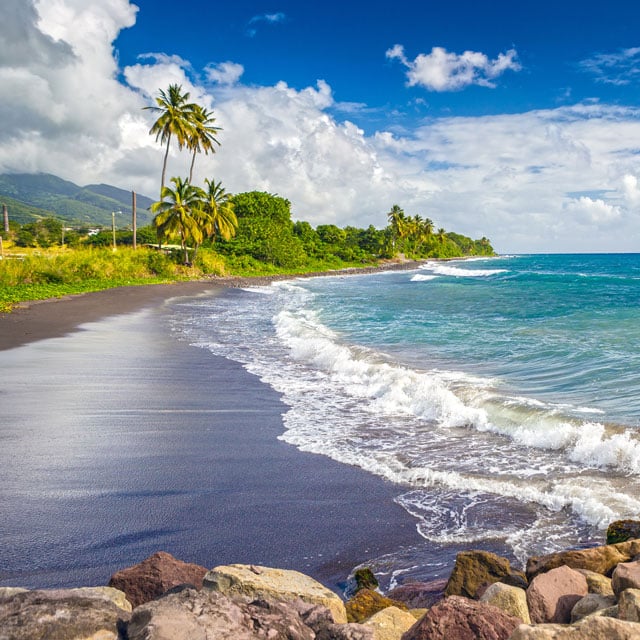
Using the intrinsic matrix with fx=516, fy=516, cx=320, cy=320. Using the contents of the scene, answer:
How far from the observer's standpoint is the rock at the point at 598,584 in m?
3.00

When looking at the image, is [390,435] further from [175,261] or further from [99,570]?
[175,261]

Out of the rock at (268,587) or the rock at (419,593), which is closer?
the rock at (268,587)

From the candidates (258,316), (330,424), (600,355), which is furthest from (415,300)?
(330,424)

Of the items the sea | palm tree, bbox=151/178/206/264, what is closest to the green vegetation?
palm tree, bbox=151/178/206/264

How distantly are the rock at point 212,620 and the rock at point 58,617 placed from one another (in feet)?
0.53

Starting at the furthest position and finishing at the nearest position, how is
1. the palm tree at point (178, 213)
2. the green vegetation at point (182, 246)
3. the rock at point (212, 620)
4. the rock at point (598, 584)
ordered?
the palm tree at point (178, 213)
the green vegetation at point (182, 246)
the rock at point (598, 584)
the rock at point (212, 620)

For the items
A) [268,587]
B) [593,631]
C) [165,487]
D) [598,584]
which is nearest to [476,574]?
[598,584]

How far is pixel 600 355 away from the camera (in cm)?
1288

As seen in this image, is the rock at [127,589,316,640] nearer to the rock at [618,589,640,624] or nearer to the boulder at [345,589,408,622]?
the boulder at [345,589,408,622]

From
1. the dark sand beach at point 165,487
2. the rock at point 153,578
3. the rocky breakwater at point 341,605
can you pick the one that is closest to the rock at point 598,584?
the rocky breakwater at point 341,605

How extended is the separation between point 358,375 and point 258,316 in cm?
1223

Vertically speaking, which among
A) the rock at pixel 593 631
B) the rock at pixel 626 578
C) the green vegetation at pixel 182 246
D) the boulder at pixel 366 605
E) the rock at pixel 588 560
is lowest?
the boulder at pixel 366 605

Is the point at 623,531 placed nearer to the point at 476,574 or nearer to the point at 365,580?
the point at 476,574

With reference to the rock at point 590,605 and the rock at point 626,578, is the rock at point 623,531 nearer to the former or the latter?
the rock at point 626,578
